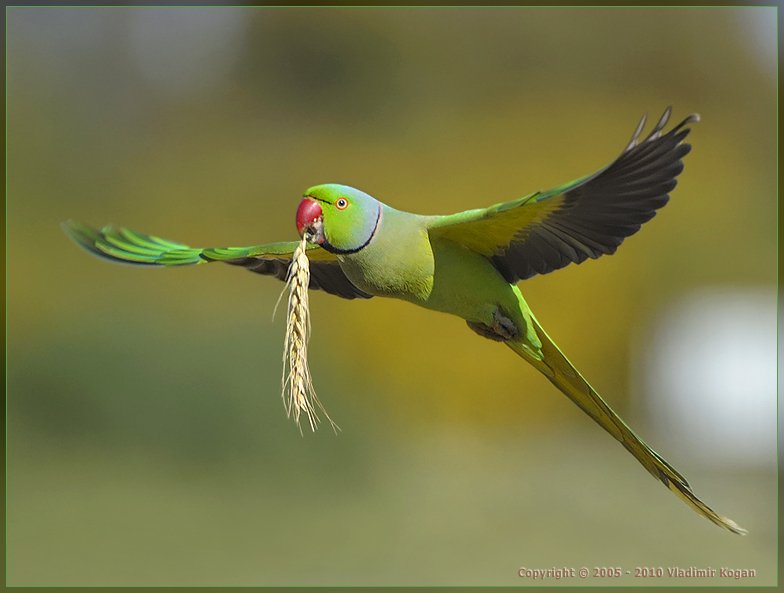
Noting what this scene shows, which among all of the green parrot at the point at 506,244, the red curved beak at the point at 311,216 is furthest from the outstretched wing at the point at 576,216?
the red curved beak at the point at 311,216

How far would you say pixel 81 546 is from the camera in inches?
153

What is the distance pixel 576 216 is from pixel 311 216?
274 millimetres

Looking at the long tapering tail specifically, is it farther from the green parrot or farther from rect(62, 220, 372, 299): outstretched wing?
rect(62, 220, 372, 299): outstretched wing

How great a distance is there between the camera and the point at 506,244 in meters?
0.78

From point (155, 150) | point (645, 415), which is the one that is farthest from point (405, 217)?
point (155, 150)

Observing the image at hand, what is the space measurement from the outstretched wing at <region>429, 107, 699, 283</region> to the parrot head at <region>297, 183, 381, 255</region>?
81 millimetres

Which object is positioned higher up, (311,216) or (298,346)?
(311,216)

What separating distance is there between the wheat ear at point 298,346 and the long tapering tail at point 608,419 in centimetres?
27

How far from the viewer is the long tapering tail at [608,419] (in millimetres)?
733

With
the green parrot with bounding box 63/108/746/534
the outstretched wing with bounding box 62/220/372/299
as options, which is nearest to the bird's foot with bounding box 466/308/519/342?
the green parrot with bounding box 63/108/746/534

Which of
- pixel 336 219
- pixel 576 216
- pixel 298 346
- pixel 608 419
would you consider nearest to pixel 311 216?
pixel 336 219

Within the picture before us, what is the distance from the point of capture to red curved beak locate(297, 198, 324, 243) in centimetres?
71

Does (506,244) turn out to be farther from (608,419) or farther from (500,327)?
(608,419)

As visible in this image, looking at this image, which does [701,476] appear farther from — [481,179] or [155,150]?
[155,150]
